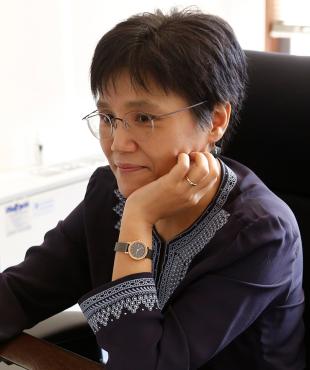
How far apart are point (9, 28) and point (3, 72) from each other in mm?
144

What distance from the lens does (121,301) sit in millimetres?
1018

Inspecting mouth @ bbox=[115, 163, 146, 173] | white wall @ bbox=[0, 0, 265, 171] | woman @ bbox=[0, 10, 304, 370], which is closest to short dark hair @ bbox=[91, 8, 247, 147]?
woman @ bbox=[0, 10, 304, 370]

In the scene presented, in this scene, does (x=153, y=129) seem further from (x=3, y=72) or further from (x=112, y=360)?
(x=3, y=72)

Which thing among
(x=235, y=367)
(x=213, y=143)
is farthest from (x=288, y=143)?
(x=235, y=367)

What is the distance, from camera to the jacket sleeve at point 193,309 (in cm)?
98

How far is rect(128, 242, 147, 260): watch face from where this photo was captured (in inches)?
41.6

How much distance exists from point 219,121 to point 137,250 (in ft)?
0.96

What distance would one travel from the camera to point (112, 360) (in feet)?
3.27

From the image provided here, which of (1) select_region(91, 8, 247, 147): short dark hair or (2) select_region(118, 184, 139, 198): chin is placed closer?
(1) select_region(91, 8, 247, 147): short dark hair

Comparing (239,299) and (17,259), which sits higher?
(239,299)

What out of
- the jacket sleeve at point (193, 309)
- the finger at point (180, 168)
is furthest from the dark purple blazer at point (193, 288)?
the finger at point (180, 168)

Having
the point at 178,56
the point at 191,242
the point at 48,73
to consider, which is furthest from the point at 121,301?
the point at 48,73

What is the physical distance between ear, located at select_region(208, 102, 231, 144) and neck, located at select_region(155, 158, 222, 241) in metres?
0.06

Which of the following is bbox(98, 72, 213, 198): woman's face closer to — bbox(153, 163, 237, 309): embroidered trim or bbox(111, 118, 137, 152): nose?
bbox(111, 118, 137, 152): nose
